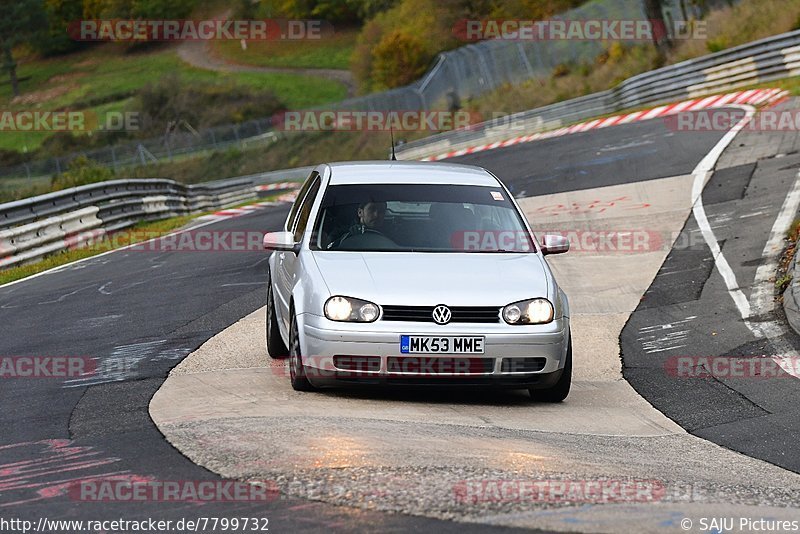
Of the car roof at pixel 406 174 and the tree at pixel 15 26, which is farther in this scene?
the tree at pixel 15 26

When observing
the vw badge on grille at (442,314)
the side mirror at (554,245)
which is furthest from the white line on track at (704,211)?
the vw badge on grille at (442,314)

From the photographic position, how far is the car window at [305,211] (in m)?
9.79

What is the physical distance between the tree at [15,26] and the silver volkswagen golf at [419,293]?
351 ft

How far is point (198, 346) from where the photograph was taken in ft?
35.7

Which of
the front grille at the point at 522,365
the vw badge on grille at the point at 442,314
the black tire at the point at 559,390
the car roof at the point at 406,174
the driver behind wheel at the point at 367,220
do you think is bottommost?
the black tire at the point at 559,390

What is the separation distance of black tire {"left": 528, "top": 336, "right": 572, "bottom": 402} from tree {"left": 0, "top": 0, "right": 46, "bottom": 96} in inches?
4257

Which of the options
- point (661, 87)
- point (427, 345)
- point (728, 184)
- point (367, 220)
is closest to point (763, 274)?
point (367, 220)

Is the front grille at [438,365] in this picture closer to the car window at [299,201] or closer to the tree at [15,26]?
the car window at [299,201]

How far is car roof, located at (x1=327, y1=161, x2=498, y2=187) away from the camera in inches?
389

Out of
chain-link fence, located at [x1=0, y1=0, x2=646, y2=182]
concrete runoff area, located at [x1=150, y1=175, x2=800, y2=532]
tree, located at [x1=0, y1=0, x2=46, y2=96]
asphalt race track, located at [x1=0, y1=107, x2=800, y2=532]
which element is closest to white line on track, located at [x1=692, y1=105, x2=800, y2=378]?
asphalt race track, located at [x1=0, y1=107, x2=800, y2=532]

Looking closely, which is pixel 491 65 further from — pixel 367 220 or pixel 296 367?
pixel 296 367

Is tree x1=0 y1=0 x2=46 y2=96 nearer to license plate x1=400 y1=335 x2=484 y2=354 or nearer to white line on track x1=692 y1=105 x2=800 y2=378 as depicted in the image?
white line on track x1=692 y1=105 x2=800 y2=378

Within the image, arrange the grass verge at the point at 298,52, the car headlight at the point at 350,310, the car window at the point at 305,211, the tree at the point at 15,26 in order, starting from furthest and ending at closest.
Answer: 1. the grass verge at the point at 298,52
2. the tree at the point at 15,26
3. the car window at the point at 305,211
4. the car headlight at the point at 350,310

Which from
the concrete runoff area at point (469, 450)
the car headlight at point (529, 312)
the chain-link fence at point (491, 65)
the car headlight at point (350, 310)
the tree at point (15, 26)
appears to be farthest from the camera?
the tree at point (15, 26)
